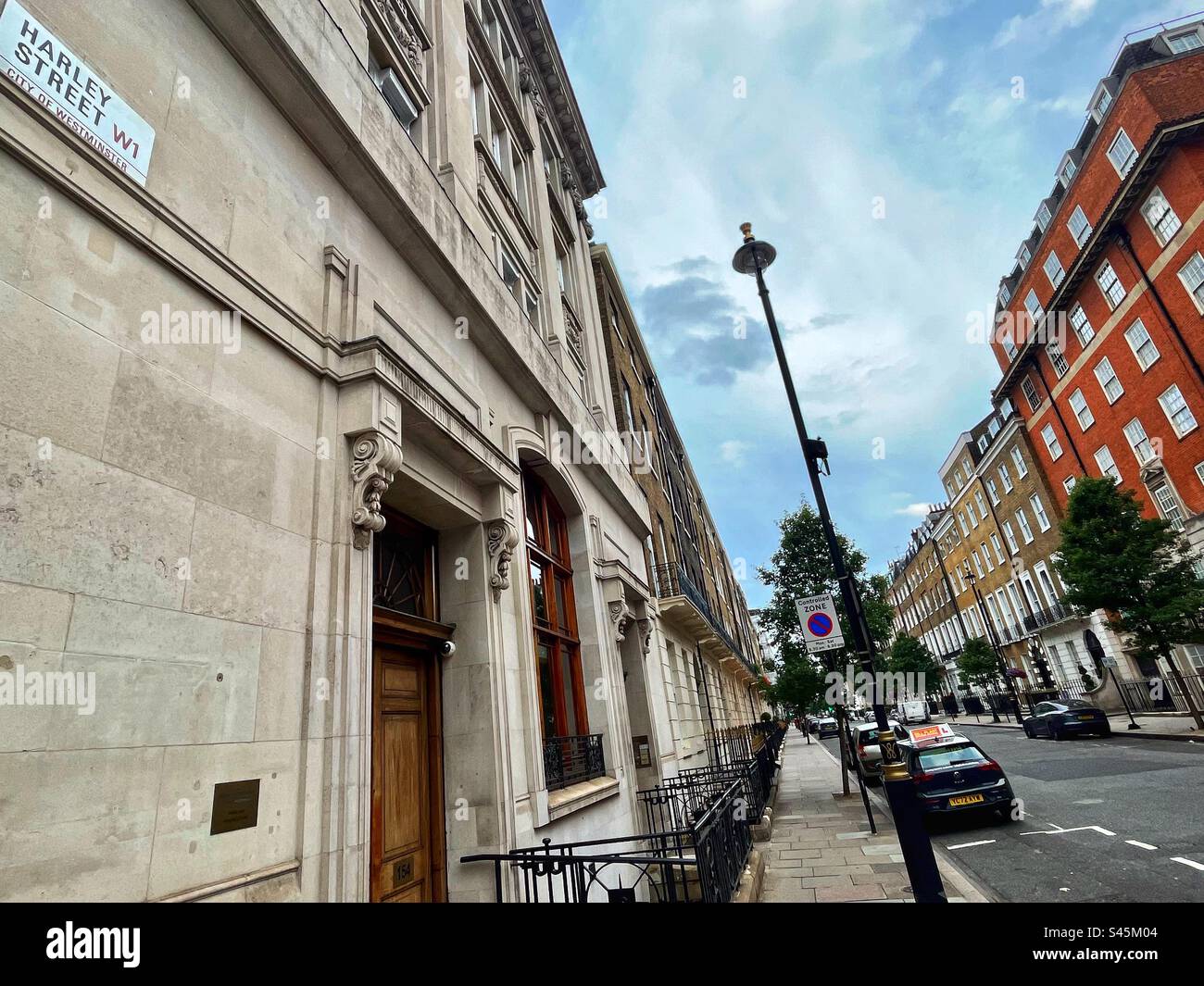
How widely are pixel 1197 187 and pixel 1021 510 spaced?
23.5 metres

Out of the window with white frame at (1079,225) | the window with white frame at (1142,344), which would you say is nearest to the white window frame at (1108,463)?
the window with white frame at (1142,344)

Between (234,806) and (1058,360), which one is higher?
(1058,360)

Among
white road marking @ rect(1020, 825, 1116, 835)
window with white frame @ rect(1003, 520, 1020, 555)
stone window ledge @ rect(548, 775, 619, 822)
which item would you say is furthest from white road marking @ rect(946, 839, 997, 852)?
window with white frame @ rect(1003, 520, 1020, 555)

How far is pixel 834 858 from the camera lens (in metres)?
9.66

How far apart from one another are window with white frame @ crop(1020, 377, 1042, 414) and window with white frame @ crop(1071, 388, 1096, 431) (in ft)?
13.4

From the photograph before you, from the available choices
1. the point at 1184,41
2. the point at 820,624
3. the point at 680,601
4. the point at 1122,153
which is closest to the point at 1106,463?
the point at 1122,153

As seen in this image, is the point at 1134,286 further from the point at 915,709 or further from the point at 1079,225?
the point at 915,709

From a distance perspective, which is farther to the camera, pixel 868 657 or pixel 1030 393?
pixel 1030 393

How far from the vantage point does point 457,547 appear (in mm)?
7312

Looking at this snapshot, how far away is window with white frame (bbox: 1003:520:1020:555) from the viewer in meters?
43.7

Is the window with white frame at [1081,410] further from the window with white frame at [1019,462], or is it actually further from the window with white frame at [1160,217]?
the window with white frame at [1160,217]

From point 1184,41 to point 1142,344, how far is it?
44.2 feet

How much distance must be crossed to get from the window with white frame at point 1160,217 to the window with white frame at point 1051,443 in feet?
44.6

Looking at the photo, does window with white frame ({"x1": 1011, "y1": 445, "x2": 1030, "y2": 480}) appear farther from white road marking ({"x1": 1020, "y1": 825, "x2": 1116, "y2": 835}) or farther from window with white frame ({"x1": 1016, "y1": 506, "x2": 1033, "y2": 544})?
white road marking ({"x1": 1020, "y1": 825, "x2": 1116, "y2": 835})
